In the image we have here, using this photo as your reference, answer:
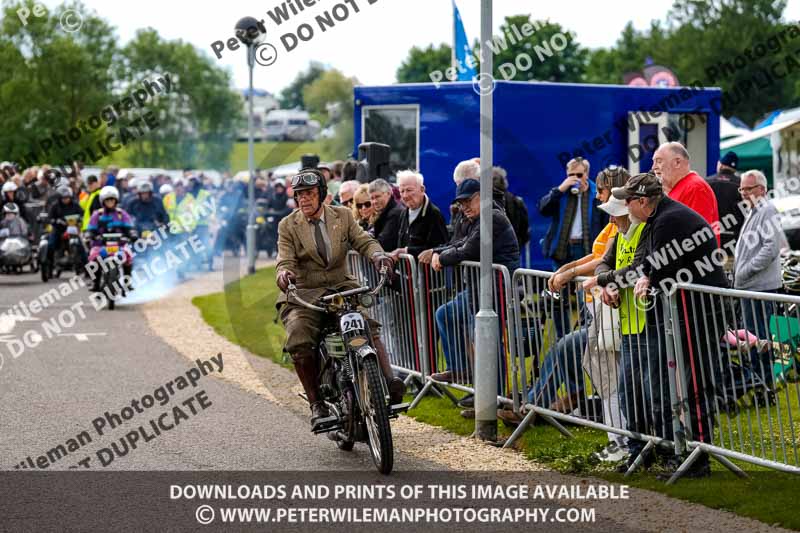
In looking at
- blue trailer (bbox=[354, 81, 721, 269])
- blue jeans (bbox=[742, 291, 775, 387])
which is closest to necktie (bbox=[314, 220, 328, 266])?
blue jeans (bbox=[742, 291, 775, 387])

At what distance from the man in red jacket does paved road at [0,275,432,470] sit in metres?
2.95

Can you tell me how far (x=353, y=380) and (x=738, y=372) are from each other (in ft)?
8.10

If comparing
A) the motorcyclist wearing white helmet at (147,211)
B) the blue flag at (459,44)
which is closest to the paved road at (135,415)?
the motorcyclist wearing white helmet at (147,211)

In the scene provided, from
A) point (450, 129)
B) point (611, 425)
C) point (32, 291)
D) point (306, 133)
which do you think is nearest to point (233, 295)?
point (32, 291)

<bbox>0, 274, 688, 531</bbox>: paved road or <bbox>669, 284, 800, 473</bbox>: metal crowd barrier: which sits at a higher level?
A: <bbox>669, 284, 800, 473</bbox>: metal crowd barrier

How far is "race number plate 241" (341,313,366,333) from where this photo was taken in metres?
8.16

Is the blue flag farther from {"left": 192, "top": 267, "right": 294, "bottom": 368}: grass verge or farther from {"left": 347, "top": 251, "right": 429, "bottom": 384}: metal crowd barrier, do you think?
{"left": 347, "top": 251, "right": 429, "bottom": 384}: metal crowd barrier

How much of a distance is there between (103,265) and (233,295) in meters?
3.62

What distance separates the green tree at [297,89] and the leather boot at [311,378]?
137659 millimetres

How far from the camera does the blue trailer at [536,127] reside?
1691cm

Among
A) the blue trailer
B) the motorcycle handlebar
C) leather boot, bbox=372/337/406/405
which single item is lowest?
leather boot, bbox=372/337/406/405

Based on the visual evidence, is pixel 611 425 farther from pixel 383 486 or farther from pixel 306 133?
pixel 306 133

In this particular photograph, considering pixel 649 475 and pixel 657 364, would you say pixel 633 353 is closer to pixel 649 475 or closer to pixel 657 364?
A: pixel 657 364

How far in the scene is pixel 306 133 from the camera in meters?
108
